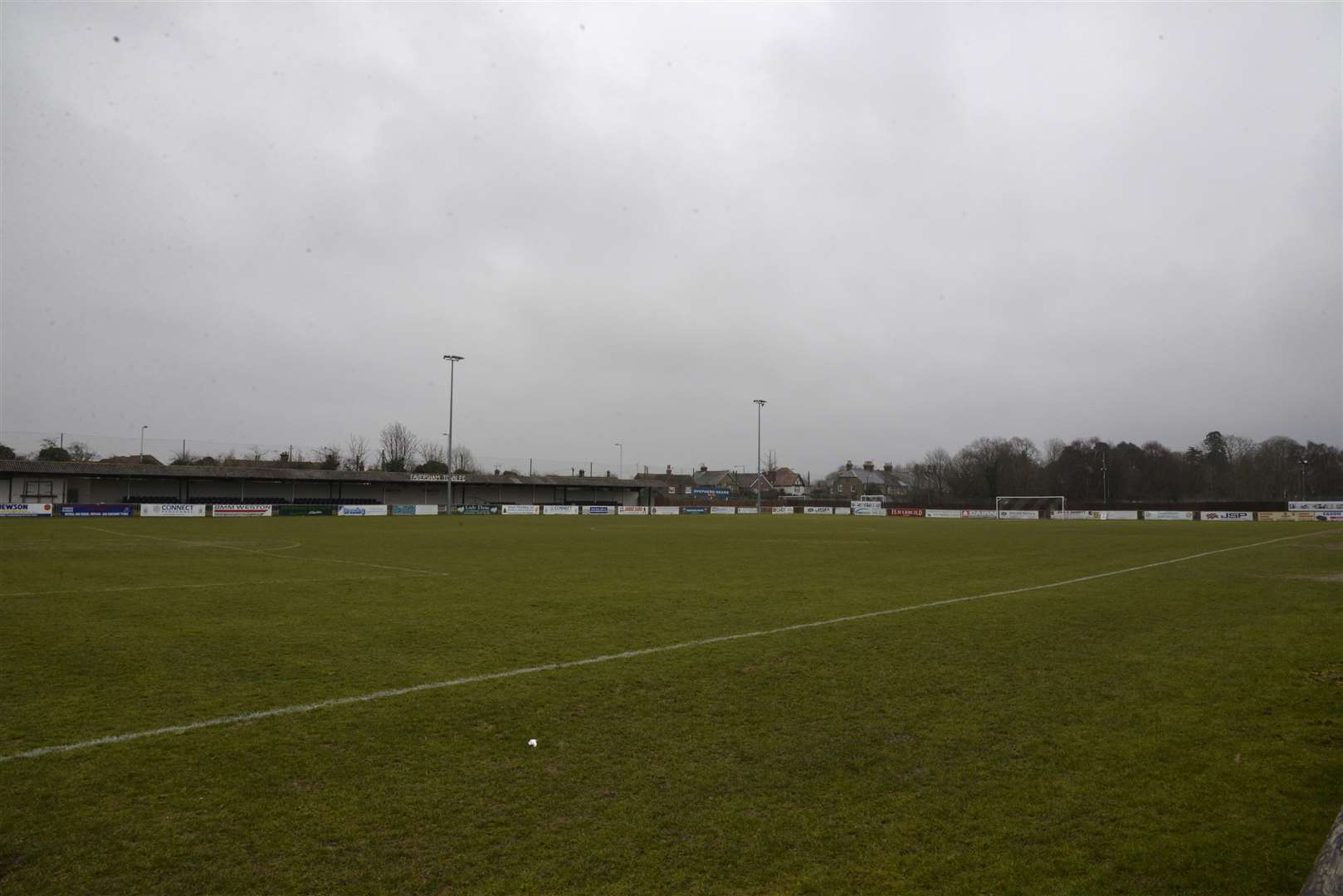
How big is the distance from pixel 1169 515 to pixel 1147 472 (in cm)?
4476

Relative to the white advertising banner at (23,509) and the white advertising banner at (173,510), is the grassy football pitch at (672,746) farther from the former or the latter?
the white advertising banner at (173,510)

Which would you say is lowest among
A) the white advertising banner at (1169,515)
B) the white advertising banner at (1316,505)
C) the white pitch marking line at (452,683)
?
the white advertising banner at (1169,515)

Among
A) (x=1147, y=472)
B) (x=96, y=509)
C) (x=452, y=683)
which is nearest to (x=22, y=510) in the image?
(x=96, y=509)

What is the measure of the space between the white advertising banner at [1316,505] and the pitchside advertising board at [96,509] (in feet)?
278

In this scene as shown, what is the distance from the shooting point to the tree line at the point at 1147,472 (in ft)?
308

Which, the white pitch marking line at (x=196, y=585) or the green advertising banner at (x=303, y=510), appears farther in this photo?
the green advertising banner at (x=303, y=510)

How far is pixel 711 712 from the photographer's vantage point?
20.9ft

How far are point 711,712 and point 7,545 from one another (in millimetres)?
29527

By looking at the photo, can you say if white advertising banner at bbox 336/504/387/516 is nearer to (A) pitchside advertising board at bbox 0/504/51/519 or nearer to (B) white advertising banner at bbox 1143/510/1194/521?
(A) pitchside advertising board at bbox 0/504/51/519

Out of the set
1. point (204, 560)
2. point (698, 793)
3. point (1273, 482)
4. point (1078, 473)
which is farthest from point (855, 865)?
point (1273, 482)

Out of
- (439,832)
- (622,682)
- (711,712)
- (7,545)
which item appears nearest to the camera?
(439,832)

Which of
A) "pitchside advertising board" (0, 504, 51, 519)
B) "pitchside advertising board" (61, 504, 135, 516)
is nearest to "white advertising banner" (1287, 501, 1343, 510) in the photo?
"pitchside advertising board" (61, 504, 135, 516)

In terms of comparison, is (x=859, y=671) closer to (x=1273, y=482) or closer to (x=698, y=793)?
(x=698, y=793)

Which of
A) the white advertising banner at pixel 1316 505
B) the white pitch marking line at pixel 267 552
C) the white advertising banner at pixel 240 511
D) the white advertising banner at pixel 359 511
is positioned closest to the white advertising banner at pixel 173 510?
the white advertising banner at pixel 240 511
